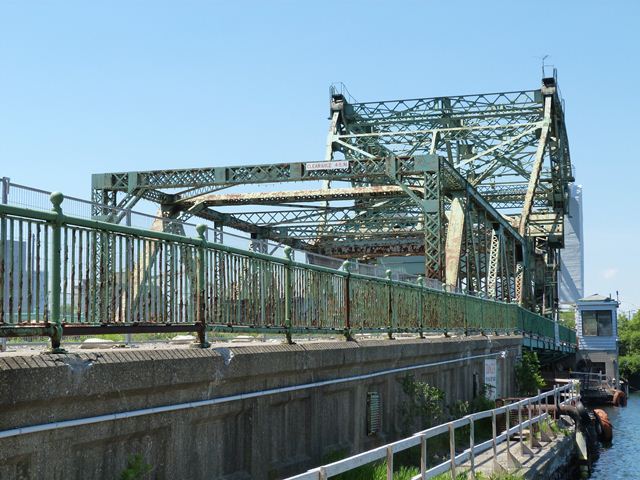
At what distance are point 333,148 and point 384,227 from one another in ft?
35.5

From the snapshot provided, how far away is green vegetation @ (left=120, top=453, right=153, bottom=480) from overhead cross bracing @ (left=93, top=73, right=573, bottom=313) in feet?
83.7

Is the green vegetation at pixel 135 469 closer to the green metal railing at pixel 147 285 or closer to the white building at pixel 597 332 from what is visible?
the green metal railing at pixel 147 285

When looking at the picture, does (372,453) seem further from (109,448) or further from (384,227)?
(384,227)

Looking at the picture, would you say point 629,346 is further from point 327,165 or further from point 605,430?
point 327,165

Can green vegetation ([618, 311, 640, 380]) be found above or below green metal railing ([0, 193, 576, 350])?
below

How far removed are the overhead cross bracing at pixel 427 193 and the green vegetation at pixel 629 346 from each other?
8014mm

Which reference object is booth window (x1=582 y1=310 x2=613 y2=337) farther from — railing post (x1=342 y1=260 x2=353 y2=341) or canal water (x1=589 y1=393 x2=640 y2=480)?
railing post (x1=342 y1=260 x2=353 y2=341)

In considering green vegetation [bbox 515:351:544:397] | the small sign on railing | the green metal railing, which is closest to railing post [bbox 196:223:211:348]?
the green metal railing

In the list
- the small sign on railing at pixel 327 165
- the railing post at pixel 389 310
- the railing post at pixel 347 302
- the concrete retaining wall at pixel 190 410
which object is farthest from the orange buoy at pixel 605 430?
the railing post at pixel 347 302

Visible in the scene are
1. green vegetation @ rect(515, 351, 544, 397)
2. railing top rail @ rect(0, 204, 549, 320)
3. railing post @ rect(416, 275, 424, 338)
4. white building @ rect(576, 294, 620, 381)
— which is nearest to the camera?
railing top rail @ rect(0, 204, 549, 320)

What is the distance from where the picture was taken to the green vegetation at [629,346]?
→ 3187 inches

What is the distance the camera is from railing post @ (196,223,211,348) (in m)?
10.4

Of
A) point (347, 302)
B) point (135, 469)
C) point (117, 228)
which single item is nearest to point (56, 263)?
point (117, 228)

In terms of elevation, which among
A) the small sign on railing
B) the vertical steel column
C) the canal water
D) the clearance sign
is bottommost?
the canal water
